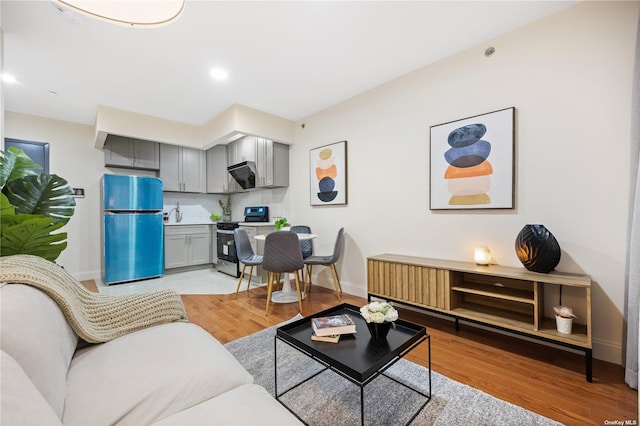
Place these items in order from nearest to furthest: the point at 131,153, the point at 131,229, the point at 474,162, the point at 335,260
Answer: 1. the point at 474,162
2. the point at 335,260
3. the point at 131,229
4. the point at 131,153

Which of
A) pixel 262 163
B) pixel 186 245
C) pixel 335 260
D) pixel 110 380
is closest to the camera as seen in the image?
pixel 110 380

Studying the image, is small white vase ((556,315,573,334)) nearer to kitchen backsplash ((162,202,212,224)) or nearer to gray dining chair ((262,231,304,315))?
gray dining chair ((262,231,304,315))

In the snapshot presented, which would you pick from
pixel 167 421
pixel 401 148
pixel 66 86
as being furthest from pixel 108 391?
pixel 66 86

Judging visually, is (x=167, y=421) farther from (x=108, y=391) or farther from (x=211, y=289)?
(x=211, y=289)

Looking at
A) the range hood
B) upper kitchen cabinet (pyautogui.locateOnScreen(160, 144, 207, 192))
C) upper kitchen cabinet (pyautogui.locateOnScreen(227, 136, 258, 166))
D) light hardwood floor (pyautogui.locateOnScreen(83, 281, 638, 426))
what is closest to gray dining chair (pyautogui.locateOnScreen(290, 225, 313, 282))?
light hardwood floor (pyautogui.locateOnScreen(83, 281, 638, 426))

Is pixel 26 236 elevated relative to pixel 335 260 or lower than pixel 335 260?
elevated

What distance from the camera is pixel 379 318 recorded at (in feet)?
4.45

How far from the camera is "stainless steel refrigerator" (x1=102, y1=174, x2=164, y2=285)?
3996mm

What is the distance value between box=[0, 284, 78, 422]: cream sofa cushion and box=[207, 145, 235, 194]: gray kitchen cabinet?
4.20 meters

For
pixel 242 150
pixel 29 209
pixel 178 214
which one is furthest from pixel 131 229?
pixel 29 209

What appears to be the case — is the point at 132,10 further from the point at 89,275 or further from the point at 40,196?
the point at 89,275

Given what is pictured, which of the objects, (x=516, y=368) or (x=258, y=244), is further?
(x=258, y=244)

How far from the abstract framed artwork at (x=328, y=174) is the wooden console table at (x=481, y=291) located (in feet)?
3.81

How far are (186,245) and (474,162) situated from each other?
4687 millimetres
